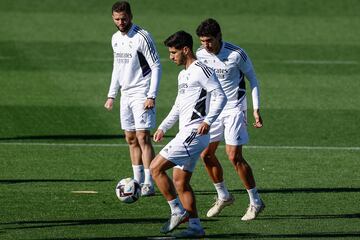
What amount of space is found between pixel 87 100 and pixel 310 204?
9.83 meters

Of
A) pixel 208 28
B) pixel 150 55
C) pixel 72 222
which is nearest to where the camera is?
pixel 72 222

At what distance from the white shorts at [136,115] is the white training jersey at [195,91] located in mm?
2661

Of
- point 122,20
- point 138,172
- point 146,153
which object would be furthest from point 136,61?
point 138,172

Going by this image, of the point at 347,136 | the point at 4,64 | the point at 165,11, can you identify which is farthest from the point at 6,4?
the point at 347,136

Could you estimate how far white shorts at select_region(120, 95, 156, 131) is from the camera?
15836mm

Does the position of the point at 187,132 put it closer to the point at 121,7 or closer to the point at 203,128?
the point at 203,128

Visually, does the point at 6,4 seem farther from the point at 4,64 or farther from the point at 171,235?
the point at 171,235

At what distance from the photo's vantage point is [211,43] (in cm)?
1406

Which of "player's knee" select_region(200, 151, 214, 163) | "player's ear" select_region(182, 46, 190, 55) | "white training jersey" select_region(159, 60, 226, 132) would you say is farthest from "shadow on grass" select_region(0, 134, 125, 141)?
"player's ear" select_region(182, 46, 190, 55)

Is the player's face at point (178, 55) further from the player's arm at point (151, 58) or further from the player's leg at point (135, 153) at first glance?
the player's leg at point (135, 153)

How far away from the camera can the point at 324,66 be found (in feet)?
93.2

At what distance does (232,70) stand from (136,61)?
190 cm

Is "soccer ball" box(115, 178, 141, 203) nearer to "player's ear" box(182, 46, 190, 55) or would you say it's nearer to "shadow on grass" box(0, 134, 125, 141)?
"player's ear" box(182, 46, 190, 55)

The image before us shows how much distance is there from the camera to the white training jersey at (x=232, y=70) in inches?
566
